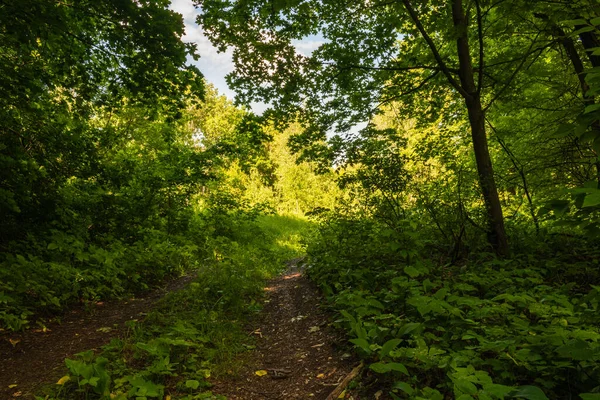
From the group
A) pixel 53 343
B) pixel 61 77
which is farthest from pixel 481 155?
pixel 61 77

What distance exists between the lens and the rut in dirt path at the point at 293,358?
3254mm

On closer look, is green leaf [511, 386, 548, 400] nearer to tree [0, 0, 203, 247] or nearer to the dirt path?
the dirt path

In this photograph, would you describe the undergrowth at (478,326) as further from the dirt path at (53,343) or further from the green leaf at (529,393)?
the dirt path at (53,343)

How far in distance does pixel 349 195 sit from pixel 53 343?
5.23 meters

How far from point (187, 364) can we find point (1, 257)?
3827 mm

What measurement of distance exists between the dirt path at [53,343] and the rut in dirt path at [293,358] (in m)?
1.75

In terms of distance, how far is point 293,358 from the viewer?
12.9 feet

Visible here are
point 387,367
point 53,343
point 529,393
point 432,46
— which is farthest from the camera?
point 432,46

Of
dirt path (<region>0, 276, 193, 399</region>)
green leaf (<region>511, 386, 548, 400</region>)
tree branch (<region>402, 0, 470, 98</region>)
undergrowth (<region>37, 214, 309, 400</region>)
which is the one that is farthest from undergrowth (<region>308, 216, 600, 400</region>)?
dirt path (<region>0, 276, 193, 399</region>)

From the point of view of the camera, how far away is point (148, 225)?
342 inches

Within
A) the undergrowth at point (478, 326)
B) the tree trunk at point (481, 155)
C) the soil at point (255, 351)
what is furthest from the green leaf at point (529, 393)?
the tree trunk at point (481, 155)

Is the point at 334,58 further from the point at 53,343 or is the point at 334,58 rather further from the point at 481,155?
the point at 53,343

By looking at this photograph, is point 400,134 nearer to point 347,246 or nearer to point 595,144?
point 347,246

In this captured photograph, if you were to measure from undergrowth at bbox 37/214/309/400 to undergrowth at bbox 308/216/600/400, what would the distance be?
1.46m
